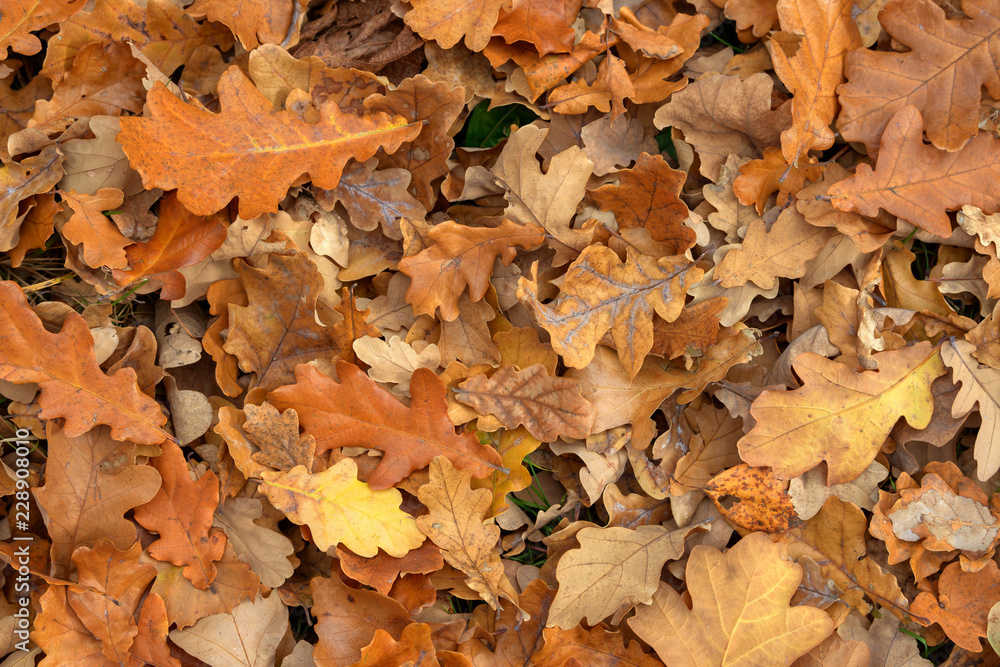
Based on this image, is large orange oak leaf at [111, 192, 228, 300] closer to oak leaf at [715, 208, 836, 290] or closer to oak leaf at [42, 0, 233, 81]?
oak leaf at [42, 0, 233, 81]

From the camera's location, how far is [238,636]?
1947 millimetres

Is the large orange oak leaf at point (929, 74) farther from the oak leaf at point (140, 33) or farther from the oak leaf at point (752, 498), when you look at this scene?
the oak leaf at point (140, 33)

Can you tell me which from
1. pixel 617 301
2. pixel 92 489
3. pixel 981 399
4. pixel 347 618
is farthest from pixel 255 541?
pixel 981 399

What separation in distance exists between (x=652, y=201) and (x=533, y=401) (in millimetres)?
645

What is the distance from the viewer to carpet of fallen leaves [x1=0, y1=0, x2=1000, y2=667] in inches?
74.6

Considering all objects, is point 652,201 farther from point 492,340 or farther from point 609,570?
point 609,570

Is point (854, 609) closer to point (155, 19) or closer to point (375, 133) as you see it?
point (375, 133)

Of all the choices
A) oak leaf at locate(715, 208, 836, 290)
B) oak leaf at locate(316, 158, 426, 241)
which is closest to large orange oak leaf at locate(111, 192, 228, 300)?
oak leaf at locate(316, 158, 426, 241)

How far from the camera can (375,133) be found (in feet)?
6.41

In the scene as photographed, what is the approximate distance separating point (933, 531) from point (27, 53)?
279 cm

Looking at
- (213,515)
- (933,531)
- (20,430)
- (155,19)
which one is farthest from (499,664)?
(155,19)

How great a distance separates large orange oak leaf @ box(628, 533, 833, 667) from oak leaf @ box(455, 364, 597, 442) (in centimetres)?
51

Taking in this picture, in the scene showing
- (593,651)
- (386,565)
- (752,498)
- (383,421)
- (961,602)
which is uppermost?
(383,421)

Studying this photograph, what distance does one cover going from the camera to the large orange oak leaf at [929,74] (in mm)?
1936
